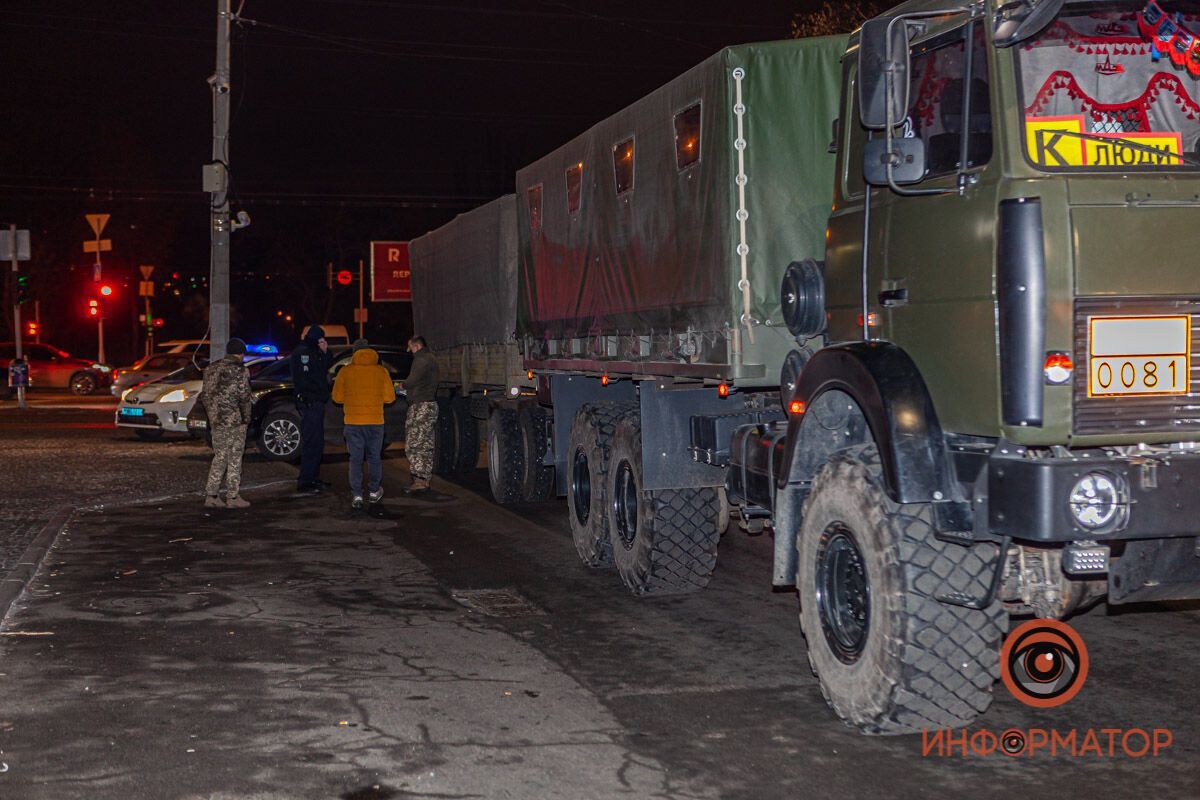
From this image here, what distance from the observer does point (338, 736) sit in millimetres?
6449

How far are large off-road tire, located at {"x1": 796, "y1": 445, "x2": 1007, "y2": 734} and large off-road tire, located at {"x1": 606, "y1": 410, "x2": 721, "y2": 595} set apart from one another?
3293 mm

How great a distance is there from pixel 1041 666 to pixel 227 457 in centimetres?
1029

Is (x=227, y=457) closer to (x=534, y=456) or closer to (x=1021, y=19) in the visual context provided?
(x=534, y=456)

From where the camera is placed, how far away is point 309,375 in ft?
56.7

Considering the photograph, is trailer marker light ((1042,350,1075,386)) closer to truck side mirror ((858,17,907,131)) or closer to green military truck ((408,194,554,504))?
truck side mirror ((858,17,907,131))

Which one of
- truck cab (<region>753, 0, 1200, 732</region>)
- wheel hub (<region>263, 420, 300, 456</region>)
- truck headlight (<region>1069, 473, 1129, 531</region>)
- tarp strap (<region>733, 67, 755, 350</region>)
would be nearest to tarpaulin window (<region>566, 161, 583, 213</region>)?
tarp strap (<region>733, 67, 755, 350</region>)

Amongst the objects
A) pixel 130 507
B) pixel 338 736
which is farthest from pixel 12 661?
pixel 130 507

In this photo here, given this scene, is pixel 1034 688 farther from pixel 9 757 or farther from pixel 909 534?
pixel 9 757

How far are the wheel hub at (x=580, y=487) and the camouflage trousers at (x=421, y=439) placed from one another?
5.80 metres

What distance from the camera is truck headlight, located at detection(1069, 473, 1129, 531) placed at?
17.9 feet

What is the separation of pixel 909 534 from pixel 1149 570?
37.7 inches

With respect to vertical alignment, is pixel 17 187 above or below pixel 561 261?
above

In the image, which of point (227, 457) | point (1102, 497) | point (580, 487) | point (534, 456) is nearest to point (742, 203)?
point (1102, 497)

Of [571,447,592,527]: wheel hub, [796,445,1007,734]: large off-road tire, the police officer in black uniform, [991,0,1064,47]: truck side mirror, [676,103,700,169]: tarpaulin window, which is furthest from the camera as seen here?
the police officer in black uniform
